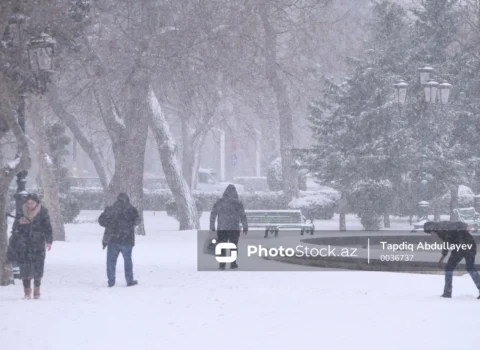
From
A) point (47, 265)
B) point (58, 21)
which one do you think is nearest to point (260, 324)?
point (58, 21)

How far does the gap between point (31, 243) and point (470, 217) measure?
20.4 m

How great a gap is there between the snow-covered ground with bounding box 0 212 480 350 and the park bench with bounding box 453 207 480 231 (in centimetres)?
1297

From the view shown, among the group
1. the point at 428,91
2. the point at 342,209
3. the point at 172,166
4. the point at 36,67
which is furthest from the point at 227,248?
the point at 342,209

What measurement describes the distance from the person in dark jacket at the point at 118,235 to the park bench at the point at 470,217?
16.7 m

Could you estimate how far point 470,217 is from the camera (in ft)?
107

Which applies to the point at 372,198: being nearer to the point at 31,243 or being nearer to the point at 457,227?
the point at 457,227

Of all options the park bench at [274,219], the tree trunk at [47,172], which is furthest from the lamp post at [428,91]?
the tree trunk at [47,172]

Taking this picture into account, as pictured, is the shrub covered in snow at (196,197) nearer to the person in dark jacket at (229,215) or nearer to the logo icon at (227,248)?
the logo icon at (227,248)

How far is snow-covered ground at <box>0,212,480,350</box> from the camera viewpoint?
10812 millimetres

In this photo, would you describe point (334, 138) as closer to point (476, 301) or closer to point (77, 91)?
point (77, 91)

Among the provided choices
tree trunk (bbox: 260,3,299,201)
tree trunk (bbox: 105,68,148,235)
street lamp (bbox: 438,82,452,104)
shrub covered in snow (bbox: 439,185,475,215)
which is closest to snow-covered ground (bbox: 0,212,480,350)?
tree trunk (bbox: 105,68,148,235)

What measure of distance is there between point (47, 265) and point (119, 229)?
4690 mm

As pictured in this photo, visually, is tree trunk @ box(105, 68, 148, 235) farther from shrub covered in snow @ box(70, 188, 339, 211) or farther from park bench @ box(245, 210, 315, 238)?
shrub covered in snow @ box(70, 188, 339, 211)

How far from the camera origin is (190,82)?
27938 mm
